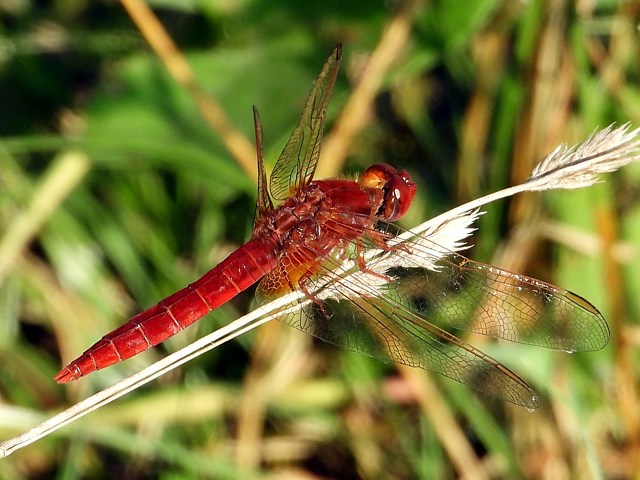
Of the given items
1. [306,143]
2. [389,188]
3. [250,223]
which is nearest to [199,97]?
[306,143]

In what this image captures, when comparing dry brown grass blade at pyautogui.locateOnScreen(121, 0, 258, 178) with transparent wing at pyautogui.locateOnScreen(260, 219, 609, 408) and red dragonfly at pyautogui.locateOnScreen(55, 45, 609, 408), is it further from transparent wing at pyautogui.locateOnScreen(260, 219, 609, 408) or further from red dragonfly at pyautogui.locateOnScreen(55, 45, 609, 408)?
transparent wing at pyautogui.locateOnScreen(260, 219, 609, 408)

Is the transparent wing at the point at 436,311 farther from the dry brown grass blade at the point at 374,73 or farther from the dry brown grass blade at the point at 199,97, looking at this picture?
the dry brown grass blade at the point at 374,73

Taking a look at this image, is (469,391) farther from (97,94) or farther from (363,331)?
(97,94)

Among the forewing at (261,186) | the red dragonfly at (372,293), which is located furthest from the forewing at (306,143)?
the forewing at (261,186)

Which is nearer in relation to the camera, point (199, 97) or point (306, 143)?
point (306, 143)

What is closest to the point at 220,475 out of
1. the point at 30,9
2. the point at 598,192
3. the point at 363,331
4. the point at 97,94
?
the point at 363,331

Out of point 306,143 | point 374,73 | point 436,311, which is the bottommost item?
point 436,311

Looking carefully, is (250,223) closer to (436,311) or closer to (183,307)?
(183,307)

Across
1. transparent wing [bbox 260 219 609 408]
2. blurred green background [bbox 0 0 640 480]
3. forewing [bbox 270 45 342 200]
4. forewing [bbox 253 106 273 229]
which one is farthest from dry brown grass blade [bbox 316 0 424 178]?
transparent wing [bbox 260 219 609 408]

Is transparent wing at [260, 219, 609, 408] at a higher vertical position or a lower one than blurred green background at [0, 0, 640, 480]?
lower
